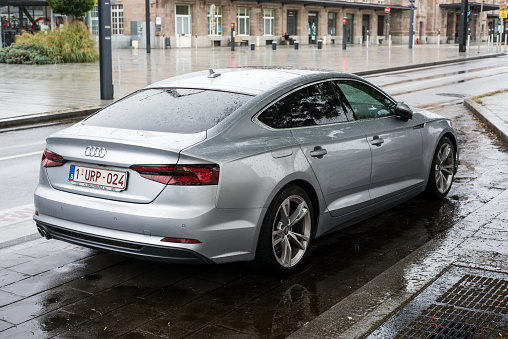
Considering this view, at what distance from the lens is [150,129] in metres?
4.71

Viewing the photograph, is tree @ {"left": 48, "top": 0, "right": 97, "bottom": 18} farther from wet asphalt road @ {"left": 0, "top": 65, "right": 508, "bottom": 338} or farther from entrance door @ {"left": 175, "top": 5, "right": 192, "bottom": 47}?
wet asphalt road @ {"left": 0, "top": 65, "right": 508, "bottom": 338}

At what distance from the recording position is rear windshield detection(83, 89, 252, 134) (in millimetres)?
4742

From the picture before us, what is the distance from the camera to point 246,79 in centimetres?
545

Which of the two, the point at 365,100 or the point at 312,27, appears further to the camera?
the point at 312,27

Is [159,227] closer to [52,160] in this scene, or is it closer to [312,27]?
[52,160]

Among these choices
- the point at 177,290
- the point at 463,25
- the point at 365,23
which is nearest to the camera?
the point at 177,290

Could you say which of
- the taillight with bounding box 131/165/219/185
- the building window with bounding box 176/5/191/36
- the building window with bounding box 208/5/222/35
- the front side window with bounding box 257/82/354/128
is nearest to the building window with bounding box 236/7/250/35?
the building window with bounding box 208/5/222/35

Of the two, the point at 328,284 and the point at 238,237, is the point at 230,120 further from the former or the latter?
the point at 328,284

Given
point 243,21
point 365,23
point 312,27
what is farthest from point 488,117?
point 365,23

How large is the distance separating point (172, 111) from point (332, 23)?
71.1m

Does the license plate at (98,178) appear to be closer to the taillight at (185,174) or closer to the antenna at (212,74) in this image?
the taillight at (185,174)

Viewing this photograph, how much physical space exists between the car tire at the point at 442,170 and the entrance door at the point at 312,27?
6494 centimetres

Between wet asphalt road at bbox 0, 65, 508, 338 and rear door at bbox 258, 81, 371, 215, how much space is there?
20.5 inches

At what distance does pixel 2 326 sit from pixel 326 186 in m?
2.47
